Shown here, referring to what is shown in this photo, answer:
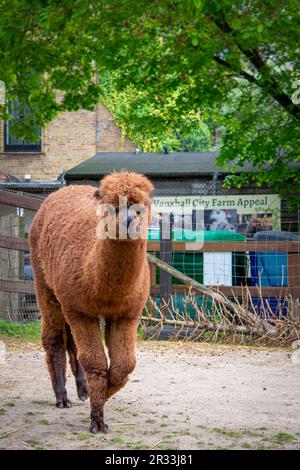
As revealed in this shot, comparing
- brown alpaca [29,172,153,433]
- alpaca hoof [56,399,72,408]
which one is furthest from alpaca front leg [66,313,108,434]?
alpaca hoof [56,399,72,408]

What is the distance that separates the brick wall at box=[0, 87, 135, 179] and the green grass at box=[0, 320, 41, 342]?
17171 mm

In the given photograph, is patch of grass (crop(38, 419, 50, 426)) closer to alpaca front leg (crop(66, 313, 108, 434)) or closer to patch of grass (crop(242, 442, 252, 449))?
alpaca front leg (crop(66, 313, 108, 434))

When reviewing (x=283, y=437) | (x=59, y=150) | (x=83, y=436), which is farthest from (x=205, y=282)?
(x=59, y=150)

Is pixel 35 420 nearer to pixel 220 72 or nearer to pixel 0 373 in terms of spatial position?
pixel 0 373

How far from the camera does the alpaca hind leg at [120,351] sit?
4.92 m

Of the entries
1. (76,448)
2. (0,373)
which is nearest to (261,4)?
(0,373)

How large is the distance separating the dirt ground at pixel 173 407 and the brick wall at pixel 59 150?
18.9 meters

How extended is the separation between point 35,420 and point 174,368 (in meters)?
2.72

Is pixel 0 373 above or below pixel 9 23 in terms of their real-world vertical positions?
below

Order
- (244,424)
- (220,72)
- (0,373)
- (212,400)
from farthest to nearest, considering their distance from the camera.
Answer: (220,72) < (0,373) < (212,400) < (244,424)

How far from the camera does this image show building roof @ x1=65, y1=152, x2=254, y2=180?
64.1 ft

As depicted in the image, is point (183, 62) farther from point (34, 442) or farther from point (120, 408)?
point (34, 442)

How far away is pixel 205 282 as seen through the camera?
466 inches
